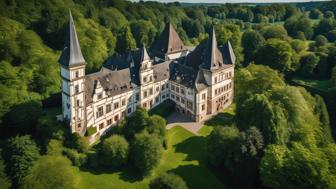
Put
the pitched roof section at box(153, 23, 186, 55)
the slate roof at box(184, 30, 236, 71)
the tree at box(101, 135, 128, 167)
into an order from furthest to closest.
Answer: the pitched roof section at box(153, 23, 186, 55), the slate roof at box(184, 30, 236, 71), the tree at box(101, 135, 128, 167)

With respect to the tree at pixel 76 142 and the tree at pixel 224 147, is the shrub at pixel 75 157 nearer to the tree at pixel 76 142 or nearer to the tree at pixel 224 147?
the tree at pixel 76 142

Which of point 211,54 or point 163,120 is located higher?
point 211,54

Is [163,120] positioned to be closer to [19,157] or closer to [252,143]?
[252,143]

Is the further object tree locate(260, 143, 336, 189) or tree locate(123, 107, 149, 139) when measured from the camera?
tree locate(123, 107, 149, 139)

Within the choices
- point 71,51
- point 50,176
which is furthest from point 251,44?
point 50,176

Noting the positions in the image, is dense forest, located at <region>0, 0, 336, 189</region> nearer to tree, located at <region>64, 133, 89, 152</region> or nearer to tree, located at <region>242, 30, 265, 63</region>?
tree, located at <region>64, 133, 89, 152</region>

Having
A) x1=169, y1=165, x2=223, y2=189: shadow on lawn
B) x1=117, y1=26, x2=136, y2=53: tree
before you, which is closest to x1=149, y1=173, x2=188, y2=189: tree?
x1=169, y1=165, x2=223, y2=189: shadow on lawn

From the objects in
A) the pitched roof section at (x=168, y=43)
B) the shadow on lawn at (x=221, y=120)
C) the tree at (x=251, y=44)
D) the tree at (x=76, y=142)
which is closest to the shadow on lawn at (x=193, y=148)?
the shadow on lawn at (x=221, y=120)
